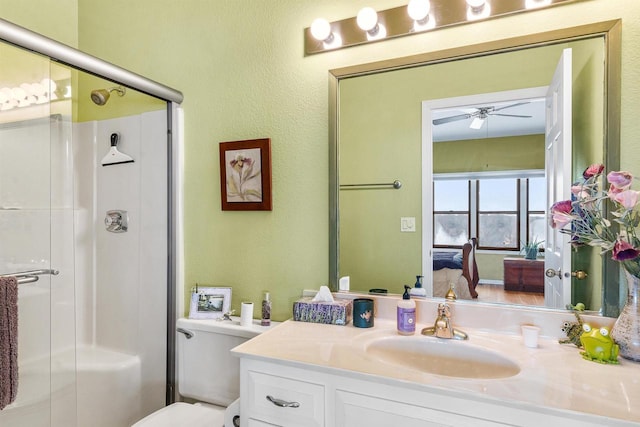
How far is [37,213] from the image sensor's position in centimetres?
151

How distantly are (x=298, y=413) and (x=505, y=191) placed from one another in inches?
38.2

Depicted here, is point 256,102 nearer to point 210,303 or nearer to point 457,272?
point 210,303

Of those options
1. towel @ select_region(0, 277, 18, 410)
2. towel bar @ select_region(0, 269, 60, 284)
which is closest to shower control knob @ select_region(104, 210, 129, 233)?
towel bar @ select_region(0, 269, 60, 284)

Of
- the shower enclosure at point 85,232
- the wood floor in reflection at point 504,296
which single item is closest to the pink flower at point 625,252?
the wood floor in reflection at point 504,296

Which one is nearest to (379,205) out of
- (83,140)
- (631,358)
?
(631,358)

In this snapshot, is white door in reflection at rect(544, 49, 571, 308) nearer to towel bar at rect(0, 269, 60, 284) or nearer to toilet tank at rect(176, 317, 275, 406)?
toilet tank at rect(176, 317, 275, 406)

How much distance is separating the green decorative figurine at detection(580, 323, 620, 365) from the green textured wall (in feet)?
2.96

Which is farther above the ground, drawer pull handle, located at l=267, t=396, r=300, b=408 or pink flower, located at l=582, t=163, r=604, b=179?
pink flower, located at l=582, t=163, r=604, b=179

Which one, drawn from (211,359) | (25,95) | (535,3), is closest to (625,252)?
(535,3)

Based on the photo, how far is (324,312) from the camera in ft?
4.66

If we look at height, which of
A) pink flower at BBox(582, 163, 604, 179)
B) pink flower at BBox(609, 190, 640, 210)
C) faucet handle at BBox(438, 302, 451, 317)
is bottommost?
faucet handle at BBox(438, 302, 451, 317)

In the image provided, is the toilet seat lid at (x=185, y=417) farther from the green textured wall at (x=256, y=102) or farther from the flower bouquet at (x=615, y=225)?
the flower bouquet at (x=615, y=225)

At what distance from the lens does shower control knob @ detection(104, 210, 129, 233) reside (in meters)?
2.10

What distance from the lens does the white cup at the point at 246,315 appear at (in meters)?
1.63
